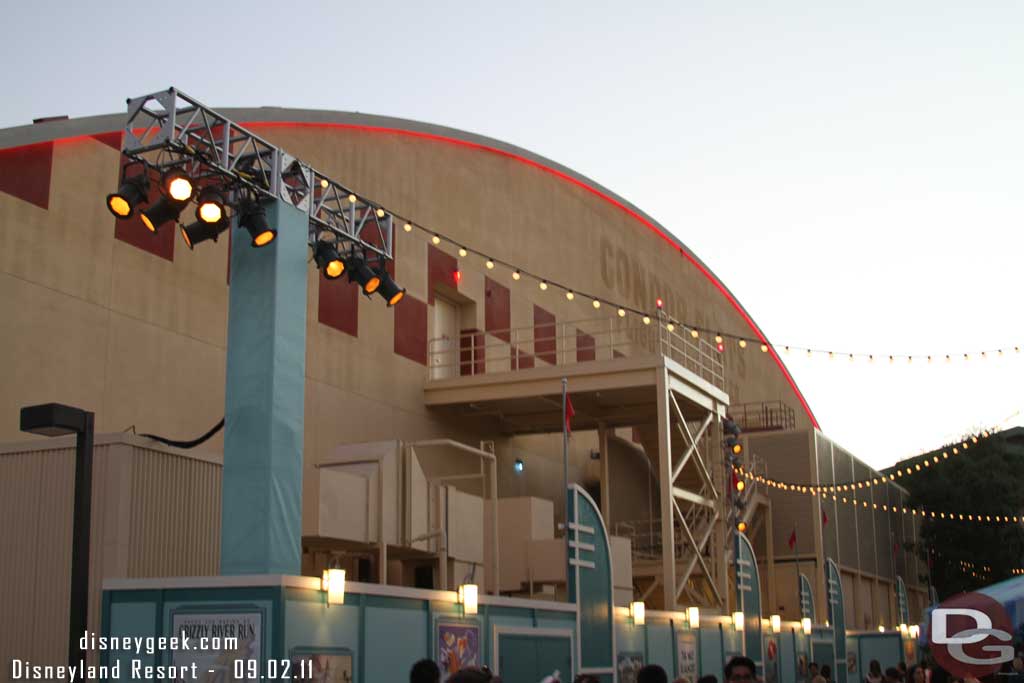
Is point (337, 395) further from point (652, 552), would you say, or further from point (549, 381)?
point (652, 552)

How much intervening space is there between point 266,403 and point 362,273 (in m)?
2.42

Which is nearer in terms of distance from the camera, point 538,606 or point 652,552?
point 538,606

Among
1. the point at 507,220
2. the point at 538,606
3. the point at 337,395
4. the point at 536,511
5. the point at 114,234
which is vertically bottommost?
the point at 538,606

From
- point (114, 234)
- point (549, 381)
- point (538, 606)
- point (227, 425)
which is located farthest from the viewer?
point (549, 381)

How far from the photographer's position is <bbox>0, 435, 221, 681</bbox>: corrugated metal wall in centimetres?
1479

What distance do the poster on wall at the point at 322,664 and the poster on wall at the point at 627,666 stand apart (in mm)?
7248

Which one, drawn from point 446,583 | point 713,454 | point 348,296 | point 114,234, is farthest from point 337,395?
point 713,454

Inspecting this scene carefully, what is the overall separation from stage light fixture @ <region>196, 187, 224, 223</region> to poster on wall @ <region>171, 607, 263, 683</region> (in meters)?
4.02

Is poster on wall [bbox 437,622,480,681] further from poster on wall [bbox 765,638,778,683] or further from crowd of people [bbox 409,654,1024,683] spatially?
poster on wall [bbox 765,638,778,683]

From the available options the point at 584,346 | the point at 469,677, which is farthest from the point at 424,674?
the point at 584,346

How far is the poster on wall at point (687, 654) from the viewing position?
72.6ft

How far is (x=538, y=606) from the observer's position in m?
17.4

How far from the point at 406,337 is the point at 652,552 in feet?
26.9

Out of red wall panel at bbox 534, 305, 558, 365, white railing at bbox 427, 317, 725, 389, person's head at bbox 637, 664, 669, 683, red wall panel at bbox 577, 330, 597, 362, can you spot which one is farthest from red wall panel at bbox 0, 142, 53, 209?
red wall panel at bbox 577, 330, 597, 362
